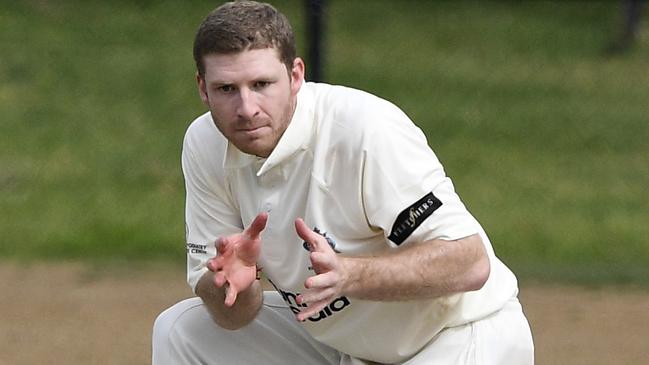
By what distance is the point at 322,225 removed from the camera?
168 inches

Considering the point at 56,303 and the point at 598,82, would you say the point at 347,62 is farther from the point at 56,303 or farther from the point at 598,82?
the point at 56,303

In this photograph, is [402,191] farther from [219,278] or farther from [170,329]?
[170,329]

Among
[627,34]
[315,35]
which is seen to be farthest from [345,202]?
[627,34]

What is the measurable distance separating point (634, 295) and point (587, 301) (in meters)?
0.31

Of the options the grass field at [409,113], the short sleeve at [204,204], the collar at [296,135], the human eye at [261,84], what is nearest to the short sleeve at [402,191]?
the collar at [296,135]

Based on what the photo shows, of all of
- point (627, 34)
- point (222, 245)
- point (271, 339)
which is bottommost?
point (627, 34)

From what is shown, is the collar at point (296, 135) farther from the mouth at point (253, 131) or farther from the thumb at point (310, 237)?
the thumb at point (310, 237)

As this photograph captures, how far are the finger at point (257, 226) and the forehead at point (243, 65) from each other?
40 centimetres

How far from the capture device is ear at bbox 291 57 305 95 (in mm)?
4234

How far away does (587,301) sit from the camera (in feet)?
26.7

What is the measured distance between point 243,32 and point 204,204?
0.70m

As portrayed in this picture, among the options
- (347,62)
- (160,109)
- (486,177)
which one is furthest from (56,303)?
(347,62)

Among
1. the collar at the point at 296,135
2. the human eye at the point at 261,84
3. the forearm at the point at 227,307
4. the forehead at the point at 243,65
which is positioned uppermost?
the forehead at the point at 243,65

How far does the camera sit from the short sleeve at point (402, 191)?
4105mm
